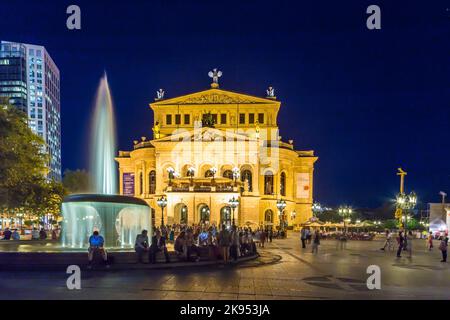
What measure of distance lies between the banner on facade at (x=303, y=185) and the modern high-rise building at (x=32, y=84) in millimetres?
88707

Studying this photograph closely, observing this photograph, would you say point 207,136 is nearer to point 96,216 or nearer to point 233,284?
point 96,216

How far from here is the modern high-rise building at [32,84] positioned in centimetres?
14338

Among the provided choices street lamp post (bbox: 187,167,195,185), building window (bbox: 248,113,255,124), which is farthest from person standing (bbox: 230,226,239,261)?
building window (bbox: 248,113,255,124)

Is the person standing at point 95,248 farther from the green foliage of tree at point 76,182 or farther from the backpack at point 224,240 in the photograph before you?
the green foliage of tree at point 76,182

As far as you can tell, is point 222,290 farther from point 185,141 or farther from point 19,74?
point 19,74

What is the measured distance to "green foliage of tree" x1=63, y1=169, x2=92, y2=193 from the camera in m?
83.7

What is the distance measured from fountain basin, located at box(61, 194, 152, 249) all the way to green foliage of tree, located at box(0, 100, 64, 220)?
32.6ft

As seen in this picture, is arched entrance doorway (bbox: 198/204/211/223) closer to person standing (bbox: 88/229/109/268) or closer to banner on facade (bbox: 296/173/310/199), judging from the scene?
banner on facade (bbox: 296/173/310/199)

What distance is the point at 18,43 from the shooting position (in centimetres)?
14938

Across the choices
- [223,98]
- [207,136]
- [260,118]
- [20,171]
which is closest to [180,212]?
[207,136]

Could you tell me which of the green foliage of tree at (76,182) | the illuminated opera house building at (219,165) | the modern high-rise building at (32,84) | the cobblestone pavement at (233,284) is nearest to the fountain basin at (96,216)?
the cobblestone pavement at (233,284)

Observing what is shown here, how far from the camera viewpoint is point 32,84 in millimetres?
147625
